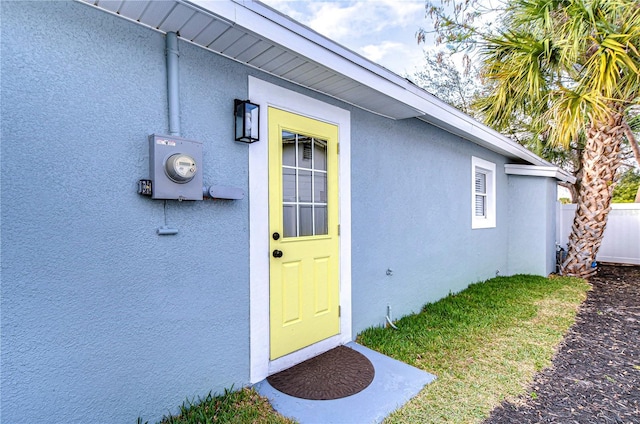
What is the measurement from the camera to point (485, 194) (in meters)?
7.55

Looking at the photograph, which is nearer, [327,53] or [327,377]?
[327,53]

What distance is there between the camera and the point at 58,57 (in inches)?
80.0

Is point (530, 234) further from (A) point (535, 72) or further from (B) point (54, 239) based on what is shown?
(B) point (54, 239)

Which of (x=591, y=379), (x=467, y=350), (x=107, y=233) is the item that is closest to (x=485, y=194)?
(x=467, y=350)

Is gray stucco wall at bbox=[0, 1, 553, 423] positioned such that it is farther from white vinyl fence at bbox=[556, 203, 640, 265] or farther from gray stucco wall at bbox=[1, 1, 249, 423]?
white vinyl fence at bbox=[556, 203, 640, 265]

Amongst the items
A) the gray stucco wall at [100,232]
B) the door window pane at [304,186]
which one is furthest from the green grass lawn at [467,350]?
the door window pane at [304,186]

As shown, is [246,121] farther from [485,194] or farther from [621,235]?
[621,235]

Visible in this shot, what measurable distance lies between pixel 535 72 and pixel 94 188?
7.21m

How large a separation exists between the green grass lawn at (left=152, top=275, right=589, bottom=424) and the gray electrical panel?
1.69 meters

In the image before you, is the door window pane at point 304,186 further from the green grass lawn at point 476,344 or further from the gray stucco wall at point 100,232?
the green grass lawn at point 476,344

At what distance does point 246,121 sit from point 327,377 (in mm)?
2535

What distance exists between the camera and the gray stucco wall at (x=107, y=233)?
1.91 m

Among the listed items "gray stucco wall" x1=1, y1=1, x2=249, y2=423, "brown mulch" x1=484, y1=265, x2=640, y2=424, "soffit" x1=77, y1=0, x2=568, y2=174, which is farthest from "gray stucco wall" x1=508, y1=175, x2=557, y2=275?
"gray stucco wall" x1=1, y1=1, x2=249, y2=423

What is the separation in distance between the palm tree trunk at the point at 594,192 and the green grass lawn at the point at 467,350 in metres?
1.57
